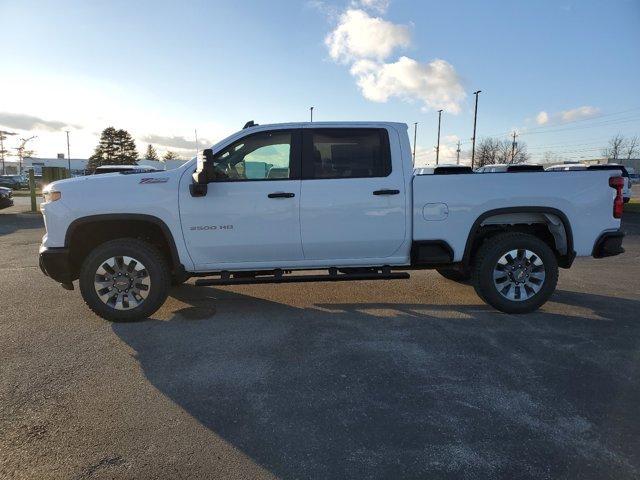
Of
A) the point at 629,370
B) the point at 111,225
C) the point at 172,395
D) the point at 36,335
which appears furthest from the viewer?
the point at 111,225

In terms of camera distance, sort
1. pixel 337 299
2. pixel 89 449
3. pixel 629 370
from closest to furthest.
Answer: pixel 89 449 → pixel 629 370 → pixel 337 299

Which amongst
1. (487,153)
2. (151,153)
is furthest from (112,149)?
(487,153)

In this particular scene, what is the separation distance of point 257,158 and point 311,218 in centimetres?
91

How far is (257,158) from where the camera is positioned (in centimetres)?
459

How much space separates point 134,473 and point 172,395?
82 cm

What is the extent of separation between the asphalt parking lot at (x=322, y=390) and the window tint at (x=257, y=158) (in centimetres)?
162

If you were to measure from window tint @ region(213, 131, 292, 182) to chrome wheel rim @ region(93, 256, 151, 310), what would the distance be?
1.34 metres

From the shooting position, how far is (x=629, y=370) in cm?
342

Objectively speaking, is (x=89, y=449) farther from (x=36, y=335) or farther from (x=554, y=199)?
(x=554, y=199)

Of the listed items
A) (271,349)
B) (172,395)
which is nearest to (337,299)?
(271,349)

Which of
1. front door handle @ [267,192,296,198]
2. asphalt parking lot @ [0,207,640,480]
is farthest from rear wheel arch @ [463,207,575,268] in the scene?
front door handle @ [267,192,296,198]

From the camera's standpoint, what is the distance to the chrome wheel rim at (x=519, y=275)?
186 inches

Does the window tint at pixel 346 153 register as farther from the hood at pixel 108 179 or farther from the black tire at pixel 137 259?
the black tire at pixel 137 259

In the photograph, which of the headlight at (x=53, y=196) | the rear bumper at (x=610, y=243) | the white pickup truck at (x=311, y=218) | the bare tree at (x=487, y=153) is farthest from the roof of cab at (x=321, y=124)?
the bare tree at (x=487, y=153)
